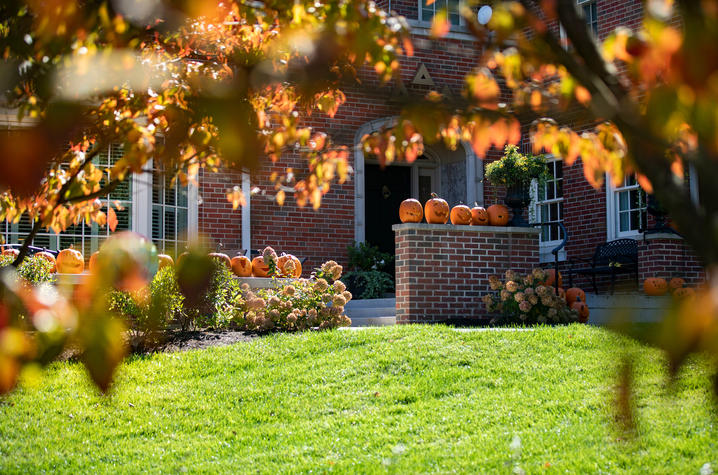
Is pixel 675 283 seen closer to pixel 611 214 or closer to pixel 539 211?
pixel 611 214

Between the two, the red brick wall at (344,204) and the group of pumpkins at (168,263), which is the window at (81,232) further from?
the red brick wall at (344,204)

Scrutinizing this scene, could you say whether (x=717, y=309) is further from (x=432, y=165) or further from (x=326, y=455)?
(x=432, y=165)

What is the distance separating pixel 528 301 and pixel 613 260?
3.72 metres

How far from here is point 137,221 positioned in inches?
463

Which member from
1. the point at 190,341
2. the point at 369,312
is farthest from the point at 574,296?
the point at 190,341

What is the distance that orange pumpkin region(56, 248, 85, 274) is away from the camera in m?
9.81

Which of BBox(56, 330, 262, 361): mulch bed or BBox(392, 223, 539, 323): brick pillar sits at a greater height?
BBox(392, 223, 539, 323): brick pillar

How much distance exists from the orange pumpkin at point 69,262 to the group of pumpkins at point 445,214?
4056mm

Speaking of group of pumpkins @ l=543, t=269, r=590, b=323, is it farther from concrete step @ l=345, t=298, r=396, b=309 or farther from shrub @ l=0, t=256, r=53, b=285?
shrub @ l=0, t=256, r=53, b=285

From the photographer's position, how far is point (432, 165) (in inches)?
605

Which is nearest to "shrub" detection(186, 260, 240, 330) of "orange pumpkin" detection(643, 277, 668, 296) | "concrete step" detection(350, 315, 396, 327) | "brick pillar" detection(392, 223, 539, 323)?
"concrete step" detection(350, 315, 396, 327)

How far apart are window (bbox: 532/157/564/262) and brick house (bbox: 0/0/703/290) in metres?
0.02

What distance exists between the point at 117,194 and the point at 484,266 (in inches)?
221

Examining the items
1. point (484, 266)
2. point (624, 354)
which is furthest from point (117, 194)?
point (624, 354)
